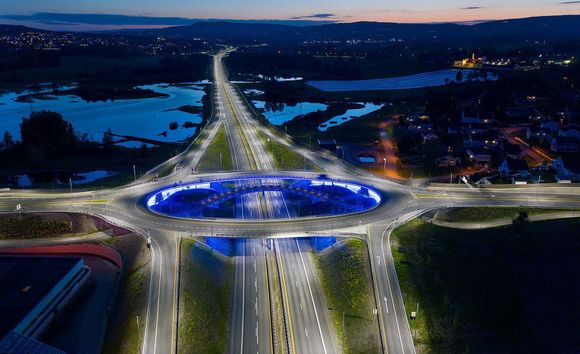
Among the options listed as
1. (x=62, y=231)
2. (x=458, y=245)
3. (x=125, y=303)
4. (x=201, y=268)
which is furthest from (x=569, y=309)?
(x=62, y=231)

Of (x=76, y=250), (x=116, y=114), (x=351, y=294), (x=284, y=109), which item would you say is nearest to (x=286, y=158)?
(x=76, y=250)

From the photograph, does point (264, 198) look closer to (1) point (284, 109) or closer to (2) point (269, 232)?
(2) point (269, 232)

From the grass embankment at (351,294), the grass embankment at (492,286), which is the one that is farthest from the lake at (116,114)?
the grass embankment at (492,286)

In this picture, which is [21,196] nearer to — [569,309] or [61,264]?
[61,264]

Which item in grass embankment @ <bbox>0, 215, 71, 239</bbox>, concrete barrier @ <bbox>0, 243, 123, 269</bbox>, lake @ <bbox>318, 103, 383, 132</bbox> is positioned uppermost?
lake @ <bbox>318, 103, 383, 132</bbox>

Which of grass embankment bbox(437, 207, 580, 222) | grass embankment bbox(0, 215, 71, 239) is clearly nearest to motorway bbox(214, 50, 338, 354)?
grass embankment bbox(437, 207, 580, 222)

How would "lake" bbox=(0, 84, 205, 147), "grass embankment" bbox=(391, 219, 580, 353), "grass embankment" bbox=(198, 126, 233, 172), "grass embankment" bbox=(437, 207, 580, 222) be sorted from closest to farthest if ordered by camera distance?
"grass embankment" bbox=(391, 219, 580, 353)
"grass embankment" bbox=(437, 207, 580, 222)
"grass embankment" bbox=(198, 126, 233, 172)
"lake" bbox=(0, 84, 205, 147)

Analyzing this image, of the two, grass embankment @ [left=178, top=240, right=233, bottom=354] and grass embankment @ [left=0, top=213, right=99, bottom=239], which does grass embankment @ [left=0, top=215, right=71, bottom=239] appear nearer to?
grass embankment @ [left=0, top=213, right=99, bottom=239]
